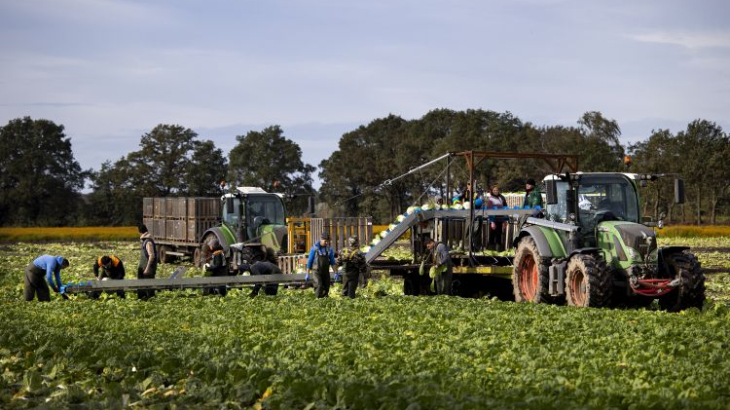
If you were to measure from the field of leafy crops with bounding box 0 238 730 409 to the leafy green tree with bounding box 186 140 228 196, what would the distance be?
237ft

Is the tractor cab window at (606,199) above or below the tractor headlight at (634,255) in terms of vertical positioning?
above

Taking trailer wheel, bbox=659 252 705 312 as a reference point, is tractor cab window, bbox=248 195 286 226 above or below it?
above

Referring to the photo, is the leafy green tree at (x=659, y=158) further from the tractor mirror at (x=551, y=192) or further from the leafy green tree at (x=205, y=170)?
the tractor mirror at (x=551, y=192)

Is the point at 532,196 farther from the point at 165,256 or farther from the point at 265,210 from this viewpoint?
the point at 165,256

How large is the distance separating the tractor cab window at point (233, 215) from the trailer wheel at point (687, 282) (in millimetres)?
16276

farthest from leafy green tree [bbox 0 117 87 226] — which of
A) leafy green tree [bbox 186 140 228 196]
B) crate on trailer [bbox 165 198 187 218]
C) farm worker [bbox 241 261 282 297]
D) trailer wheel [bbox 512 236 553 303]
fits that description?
trailer wheel [bbox 512 236 553 303]

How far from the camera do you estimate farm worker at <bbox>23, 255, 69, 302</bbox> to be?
20.3 meters

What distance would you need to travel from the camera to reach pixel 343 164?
96562mm

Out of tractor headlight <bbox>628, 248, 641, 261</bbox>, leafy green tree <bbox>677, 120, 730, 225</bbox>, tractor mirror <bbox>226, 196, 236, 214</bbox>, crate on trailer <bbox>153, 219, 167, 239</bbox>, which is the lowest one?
tractor headlight <bbox>628, 248, 641, 261</bbox>

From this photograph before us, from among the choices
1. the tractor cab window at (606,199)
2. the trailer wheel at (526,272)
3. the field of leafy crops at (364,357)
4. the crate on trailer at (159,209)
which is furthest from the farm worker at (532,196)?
the crate on trailer at (159,209)

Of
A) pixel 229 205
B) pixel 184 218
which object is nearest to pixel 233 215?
pixel 229 205

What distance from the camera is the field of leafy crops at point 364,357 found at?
9.59m

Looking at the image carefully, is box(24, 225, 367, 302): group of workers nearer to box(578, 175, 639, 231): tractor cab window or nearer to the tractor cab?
box(578, 175, 639, 231): tractor cab window

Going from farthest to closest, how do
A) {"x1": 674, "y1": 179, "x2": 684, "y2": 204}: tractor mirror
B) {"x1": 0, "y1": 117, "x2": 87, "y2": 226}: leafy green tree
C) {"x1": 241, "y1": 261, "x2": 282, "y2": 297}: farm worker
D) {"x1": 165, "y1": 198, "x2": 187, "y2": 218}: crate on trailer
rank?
1. {"x1": 0, "y1": 117, "x2": 87, "y2": 226}: leafy green tree
2. {"x1": 165, "y1": 198, "x2": 187, "y2": 218}: crate on trailer
3. {"x1": 241, "y1": 261, "x2": 282, "y2": 297}: farm worker
4. {"x1": 674, "y1": 179, "x2": 684, "y2": 204}: tractor mirror
